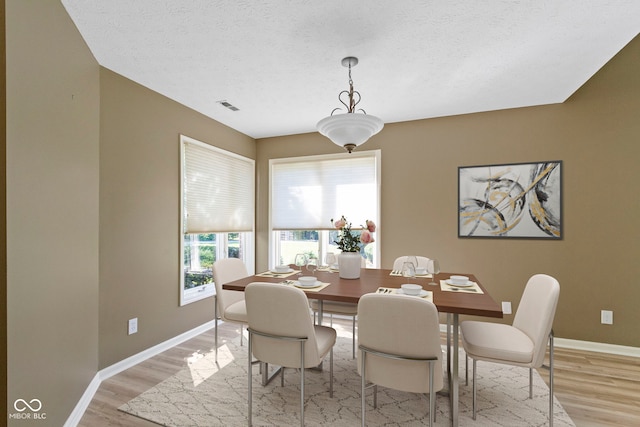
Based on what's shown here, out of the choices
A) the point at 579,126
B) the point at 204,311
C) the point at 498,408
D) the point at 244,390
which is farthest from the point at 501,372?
the point at 204,311

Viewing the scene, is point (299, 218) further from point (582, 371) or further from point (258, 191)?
point (582, 371)

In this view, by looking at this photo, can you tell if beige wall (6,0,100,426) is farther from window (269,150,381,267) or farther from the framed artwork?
the framed artwork

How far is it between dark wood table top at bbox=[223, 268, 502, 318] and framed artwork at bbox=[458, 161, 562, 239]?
4.11ft

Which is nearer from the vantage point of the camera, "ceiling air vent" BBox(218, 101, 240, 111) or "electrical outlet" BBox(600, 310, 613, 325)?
"electrical outlet" BBox(600, 310, 613, 325)

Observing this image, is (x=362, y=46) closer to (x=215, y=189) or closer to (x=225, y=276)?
(x=225, y=276)

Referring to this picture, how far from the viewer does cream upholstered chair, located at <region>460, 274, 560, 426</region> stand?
167 cm

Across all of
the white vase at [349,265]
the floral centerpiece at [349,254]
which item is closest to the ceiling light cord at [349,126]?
the floral centerpiece at [349,254]

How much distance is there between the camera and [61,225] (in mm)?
1735

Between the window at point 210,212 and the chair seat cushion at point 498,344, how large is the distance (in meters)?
2.76

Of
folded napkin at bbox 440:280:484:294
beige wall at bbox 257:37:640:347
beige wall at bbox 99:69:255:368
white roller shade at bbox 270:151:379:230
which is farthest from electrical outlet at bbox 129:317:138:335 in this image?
beige wall at bbox 257:37:640:347

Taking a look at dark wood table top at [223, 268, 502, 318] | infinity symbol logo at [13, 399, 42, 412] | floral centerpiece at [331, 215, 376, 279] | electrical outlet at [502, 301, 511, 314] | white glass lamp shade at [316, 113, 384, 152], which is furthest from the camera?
electrical outlet at [502, 301, 511, 314]

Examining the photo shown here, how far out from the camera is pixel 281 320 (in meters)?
1.68

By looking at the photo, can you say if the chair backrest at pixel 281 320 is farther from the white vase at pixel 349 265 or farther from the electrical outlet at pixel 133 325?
the electrical outlet at pixel 133 325

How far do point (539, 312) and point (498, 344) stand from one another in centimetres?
32
